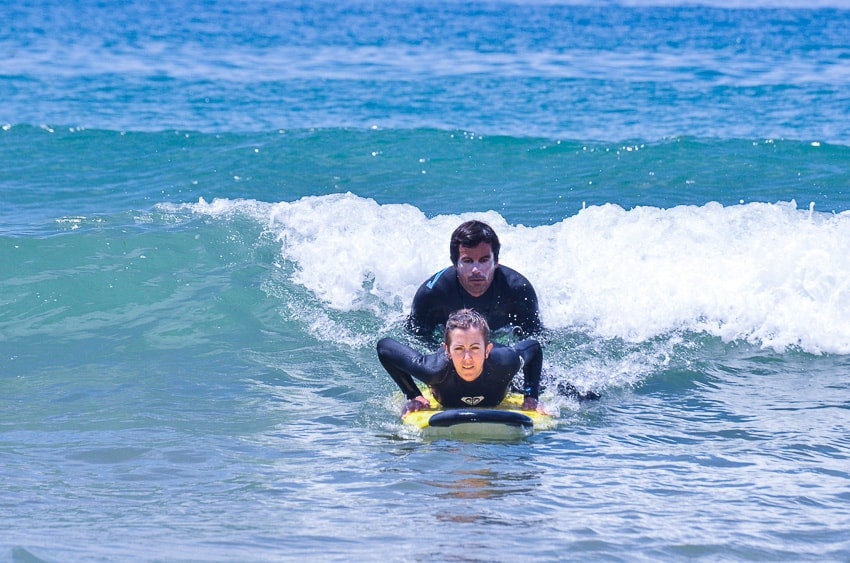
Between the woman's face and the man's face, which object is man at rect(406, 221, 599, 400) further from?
the woman's face

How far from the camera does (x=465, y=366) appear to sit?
20.3 feet

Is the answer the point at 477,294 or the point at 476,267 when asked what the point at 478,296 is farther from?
the point at 476,267

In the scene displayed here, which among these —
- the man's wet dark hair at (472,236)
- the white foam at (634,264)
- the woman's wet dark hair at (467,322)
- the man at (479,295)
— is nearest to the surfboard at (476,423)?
the woman's wet dark hair at (467,322)

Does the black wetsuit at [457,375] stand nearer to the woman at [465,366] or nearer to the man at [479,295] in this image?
the woman at [465,366]

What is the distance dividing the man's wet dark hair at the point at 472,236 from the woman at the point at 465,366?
53 centimetres

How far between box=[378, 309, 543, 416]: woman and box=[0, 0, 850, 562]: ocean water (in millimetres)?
294

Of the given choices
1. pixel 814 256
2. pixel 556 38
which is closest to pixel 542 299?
pixel 814 256

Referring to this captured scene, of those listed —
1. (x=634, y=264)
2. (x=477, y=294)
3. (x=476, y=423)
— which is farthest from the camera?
(x=634, y=264)

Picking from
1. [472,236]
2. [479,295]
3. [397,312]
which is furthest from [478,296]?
[397,312]

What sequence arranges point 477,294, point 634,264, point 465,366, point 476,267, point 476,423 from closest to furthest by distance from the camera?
point 476,423
point 465,366
point 476,267
point 477,294
point 634,264

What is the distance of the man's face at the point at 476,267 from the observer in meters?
6.77

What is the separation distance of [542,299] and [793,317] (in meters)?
1.98

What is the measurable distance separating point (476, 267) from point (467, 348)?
84 cm

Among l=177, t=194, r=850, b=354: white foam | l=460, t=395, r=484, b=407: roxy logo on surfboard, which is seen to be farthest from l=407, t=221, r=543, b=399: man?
l=177, t=194, r=850, b=354: white foam
